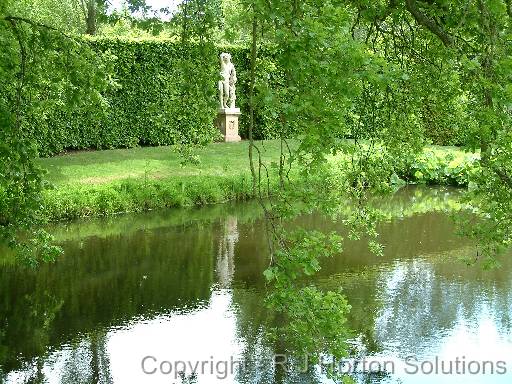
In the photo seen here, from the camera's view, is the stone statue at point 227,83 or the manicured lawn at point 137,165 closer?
the manicured lawn at point 137,165

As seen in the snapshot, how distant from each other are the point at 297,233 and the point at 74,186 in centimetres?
979

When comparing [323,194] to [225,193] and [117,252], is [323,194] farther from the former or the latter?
[225,193]

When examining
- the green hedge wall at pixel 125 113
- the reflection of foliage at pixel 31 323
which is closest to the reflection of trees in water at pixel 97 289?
the reflection of foliage at pixel 31 323

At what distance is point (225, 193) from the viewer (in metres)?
15.7

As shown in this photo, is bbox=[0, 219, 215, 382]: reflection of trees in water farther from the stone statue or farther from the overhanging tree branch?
the stone statue

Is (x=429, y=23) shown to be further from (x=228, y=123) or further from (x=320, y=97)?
(x=228, y=123)

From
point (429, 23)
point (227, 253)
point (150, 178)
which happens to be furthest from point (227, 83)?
point (429, 23)

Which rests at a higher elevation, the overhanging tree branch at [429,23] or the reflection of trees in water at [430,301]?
the overhanging tree branch at [429,23]

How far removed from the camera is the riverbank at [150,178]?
1378 centimetres

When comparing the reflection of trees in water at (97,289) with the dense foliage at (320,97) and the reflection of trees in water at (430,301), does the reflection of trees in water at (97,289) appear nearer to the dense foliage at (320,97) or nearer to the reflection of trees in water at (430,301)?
the dense foliage at (320,97)

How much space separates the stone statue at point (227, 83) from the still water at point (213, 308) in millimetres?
7174

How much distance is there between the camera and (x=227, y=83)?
67.4 ft

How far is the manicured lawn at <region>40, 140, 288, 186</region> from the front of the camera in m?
15.1

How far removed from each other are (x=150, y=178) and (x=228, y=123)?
18.0 feet
